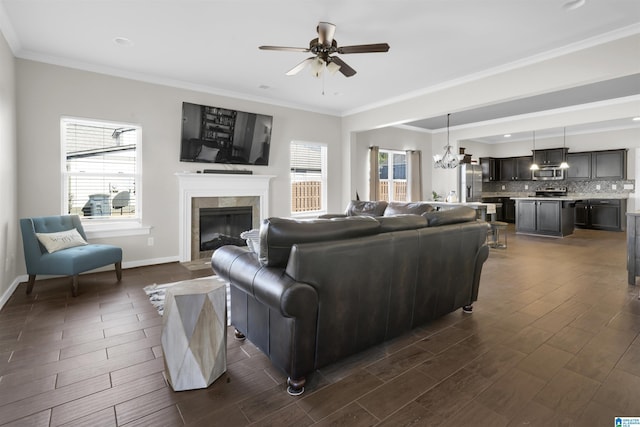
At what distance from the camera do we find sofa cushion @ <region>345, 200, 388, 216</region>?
17.0ft

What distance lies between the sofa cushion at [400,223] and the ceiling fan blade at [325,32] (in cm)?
188

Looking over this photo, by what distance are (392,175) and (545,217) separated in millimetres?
3777

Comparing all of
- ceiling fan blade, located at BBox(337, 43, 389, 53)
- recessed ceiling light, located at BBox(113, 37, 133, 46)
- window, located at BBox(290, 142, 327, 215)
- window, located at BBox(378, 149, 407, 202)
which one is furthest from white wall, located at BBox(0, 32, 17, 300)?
window, located at BBox(378, 149, 407, 202)

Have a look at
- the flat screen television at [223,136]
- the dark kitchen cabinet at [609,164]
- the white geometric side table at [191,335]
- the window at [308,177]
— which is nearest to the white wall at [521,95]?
the window at [308,177]

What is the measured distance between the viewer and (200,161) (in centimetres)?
535

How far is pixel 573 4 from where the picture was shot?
2.98 m

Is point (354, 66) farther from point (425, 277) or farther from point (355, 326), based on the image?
point (355, 326)

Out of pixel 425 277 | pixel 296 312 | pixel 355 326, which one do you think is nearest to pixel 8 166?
pixel 296 312

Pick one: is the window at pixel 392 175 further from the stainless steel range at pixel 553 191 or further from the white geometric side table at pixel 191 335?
the white geometric side table at pixel 191 335

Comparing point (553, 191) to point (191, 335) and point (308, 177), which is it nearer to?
point (308, 177)

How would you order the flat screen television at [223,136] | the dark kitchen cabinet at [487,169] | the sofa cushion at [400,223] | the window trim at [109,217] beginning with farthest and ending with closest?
1. the dark kitchen cabinet at [487,169]
2. the flat screen television at [223,136]
3. the window trim at [109,217]
4. the sofa cushion at [400,223]

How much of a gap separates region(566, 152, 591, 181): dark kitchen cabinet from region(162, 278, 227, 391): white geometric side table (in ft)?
36.0

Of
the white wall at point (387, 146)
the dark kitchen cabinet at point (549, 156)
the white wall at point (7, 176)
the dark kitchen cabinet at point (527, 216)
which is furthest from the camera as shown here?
the dark kitchen cabinet at point (549, 156)

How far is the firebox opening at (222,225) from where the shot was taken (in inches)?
216
